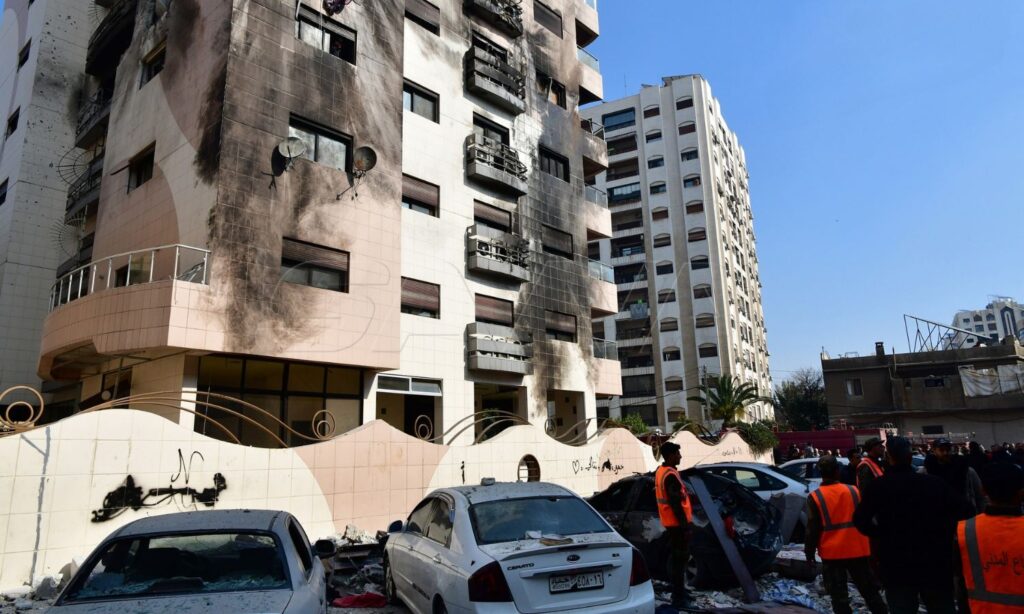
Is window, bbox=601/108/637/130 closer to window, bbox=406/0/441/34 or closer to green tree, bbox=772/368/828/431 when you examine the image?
green tree, bbox=772/368/828/431

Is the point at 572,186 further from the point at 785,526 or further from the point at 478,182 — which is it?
the point at 785,526

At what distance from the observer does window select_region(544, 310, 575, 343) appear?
2402 cm

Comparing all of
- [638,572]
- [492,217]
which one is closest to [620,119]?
[492,217]

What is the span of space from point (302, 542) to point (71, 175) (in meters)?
26.0

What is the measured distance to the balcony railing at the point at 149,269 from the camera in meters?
14.3

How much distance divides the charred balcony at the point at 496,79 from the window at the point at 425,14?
1548 mm

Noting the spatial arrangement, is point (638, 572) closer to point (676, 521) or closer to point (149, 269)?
point (676, 521)

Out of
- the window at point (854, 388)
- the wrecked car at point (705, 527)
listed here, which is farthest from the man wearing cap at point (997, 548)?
the window at point (854, 388)

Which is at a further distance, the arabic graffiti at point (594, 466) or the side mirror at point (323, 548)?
the arabic graffiti at point (594, 466)

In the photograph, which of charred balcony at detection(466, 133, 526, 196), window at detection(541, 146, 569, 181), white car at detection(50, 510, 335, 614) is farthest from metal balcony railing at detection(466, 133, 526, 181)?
white car at detection(50, 510, 335, 614)

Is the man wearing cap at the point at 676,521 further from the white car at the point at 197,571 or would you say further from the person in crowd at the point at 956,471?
the white car at the point at 197,571

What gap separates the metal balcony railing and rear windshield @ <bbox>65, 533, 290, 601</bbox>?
18588 mm

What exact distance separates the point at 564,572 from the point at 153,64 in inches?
820

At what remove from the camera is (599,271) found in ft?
88.0
